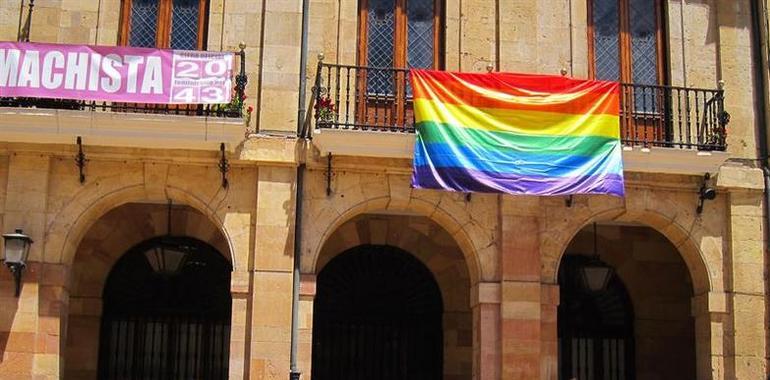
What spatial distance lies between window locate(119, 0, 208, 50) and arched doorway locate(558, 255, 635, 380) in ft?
19.9

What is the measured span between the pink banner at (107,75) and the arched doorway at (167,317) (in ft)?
8.92

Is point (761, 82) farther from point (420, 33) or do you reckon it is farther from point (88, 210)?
point (88, 210)

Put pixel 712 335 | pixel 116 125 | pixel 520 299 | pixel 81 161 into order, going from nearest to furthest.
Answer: pixel 116 125 → pixel 81 161 → pixel 520 299 → pixel 712 335

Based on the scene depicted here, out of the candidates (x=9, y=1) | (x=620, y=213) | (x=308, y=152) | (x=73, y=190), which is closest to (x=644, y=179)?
(x=620, y=213)

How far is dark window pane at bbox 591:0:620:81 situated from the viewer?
45.8 ft

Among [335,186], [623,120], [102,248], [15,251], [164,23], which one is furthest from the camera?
[102,248]

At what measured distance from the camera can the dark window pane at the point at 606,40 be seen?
13961mm

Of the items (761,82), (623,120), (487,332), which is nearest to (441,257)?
(487,332)

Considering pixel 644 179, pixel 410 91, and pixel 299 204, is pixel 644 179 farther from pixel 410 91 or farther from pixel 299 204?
pixel 299 204

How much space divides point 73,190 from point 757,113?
335 inches

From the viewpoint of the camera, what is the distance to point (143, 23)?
13445 mm

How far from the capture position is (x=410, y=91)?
1338 cm

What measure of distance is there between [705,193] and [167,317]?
7.21 m

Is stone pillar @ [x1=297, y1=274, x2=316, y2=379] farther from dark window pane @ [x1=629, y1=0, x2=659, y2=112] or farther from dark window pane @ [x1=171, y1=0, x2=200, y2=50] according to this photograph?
dark window pane @ [x1=629, y1=0, x2=659, y2=112]
